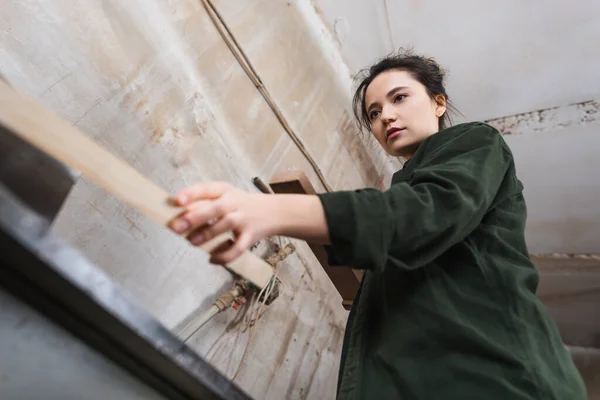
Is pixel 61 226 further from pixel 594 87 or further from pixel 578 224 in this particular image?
pixel 578 224

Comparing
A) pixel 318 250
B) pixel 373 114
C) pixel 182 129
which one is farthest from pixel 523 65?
pixel 182 129

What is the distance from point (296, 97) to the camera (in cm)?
133

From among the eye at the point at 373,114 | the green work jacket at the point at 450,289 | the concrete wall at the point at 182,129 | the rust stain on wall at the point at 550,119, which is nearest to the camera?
the green work jacket at the point at 450,289

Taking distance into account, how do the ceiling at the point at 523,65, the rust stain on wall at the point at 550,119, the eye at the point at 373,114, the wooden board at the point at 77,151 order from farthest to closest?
the rust stain on wall at the point at 550,119 < the ceiling at the point at 523,65 < the eye at the point at 373,114 < the wooden board at the point at 77,151

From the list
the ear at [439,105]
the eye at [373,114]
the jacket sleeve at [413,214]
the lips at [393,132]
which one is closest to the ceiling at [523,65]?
the ear at [439,105]

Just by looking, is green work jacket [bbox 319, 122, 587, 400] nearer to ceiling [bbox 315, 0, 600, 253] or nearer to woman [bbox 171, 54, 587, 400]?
woman [bbox 171, 54, 587, 400]

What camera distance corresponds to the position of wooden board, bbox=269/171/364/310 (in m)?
0.83

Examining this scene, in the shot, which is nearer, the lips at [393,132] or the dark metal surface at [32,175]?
the dark metal surface at [32,175]

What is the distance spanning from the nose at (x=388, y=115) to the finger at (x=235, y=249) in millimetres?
618

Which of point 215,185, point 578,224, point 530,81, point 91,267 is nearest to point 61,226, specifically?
point 91,267

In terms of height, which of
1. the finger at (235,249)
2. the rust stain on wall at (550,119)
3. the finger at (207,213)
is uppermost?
the finger at (207,213)

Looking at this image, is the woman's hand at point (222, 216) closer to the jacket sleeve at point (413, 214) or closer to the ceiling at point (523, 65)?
the jacket sleeve at point (413, 214)

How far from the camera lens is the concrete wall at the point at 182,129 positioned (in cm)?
66

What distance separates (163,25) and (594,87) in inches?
60.6
